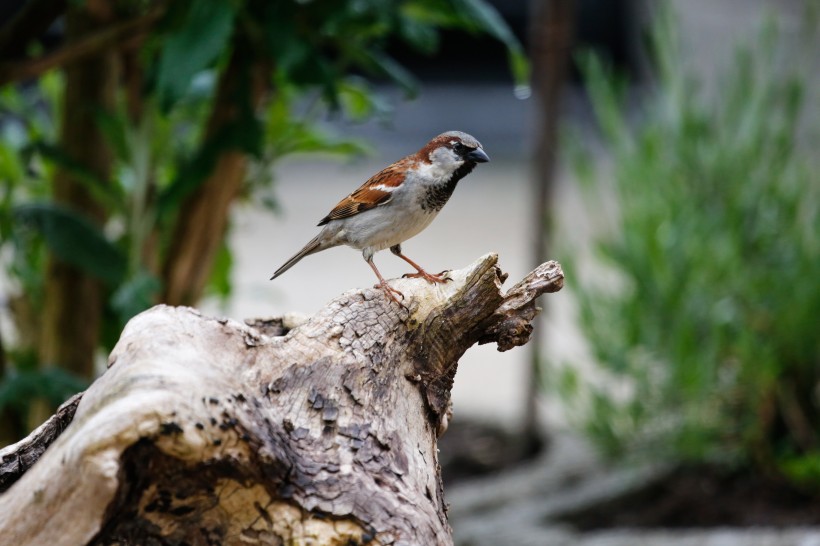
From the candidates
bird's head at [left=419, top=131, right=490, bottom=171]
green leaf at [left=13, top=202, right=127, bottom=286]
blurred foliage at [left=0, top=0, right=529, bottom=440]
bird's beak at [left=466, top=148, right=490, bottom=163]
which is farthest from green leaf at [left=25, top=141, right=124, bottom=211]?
bird's beak at [left=466, top=148, right=490, bottom=163]

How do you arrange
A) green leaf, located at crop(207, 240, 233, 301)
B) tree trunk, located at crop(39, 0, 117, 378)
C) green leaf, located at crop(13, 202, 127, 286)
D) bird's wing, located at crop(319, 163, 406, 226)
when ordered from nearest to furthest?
1. bird's wing, located at crop(319, 163, 406, 226)
2. green leaf, located at crop(13, 202, 127, 286)
3. tree trunk, located at crop(39, 0, 117, 378)
4. green leaf, located at crop(207, 240, 233, 301)

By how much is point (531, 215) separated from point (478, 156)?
2.94 m

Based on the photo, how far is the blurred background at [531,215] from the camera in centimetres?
295

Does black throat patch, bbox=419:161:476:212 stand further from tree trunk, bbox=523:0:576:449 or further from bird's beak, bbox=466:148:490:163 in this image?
tree trunk, bbox=523:0:576:449

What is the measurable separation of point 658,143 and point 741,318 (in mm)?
821

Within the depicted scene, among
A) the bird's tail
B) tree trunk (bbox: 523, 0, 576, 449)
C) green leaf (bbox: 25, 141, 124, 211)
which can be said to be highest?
tree trunk (bbox: 523, 0, 576, 449)

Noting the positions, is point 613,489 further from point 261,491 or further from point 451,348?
point 261,491

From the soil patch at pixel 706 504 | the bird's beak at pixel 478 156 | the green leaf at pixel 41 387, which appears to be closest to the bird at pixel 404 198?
the bird's beak at pixel 478 156

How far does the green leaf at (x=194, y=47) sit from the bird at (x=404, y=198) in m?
0.51

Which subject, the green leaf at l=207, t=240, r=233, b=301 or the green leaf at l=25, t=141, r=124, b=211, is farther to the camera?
the green leaf at l=207, t=240, r=233, b=301

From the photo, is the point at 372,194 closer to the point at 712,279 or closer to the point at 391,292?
the point at 391,292

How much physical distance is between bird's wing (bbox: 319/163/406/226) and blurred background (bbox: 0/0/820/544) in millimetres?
400

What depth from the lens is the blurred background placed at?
2.95m

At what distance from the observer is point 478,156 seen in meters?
2.07
